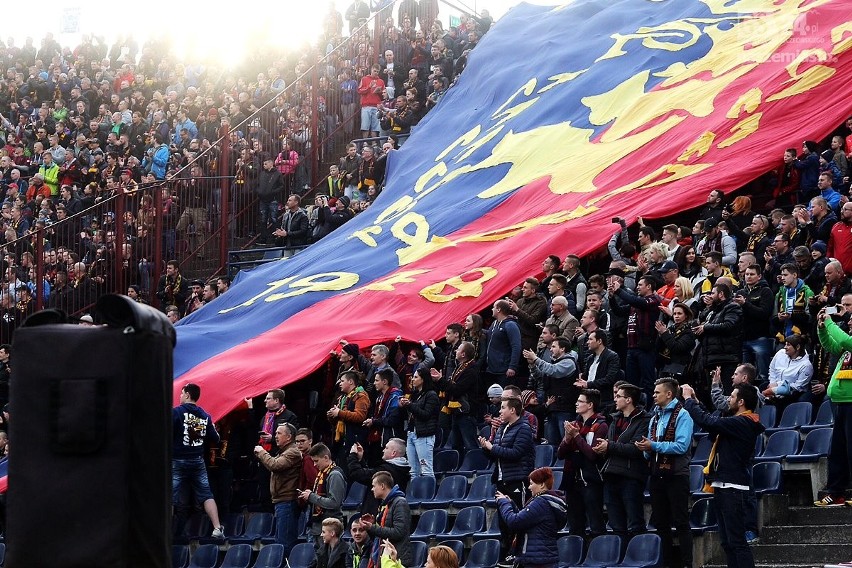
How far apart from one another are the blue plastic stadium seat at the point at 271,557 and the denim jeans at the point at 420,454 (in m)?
1.53

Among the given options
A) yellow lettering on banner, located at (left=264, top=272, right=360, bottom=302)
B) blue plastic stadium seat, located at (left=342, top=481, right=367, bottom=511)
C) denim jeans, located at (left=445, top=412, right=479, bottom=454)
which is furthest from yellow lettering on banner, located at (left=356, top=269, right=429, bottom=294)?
blue plastic stadium seat, located at (left=342, top=481, right=367, bottom=511)

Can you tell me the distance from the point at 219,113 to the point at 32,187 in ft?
→ 11.4

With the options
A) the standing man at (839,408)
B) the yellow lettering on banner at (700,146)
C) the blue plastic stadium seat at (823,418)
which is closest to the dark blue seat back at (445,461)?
Answer: the blue plastic stadium seat at (823,418)

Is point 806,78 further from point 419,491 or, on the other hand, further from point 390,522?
point 390,522

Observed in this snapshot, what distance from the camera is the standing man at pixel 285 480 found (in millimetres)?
12695

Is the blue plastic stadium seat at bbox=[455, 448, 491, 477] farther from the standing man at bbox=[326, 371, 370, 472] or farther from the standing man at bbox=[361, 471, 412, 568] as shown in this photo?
the standing man at bbox=[361, 471, 412, 568]

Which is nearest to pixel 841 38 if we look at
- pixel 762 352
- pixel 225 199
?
pixel 762 352

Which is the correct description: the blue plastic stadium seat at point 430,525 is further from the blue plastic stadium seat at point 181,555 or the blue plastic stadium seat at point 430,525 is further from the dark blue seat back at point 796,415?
the dark blue seat back at point 796,415

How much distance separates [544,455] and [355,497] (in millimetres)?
2340

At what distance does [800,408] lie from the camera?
38.0 ft

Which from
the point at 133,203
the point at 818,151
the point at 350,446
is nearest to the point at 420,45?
the point at 133,203

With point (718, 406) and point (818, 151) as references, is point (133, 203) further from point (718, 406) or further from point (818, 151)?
point (718, 406)

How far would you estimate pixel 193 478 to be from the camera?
43.7 feet

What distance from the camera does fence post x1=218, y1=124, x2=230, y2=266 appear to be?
2036 centimetres
